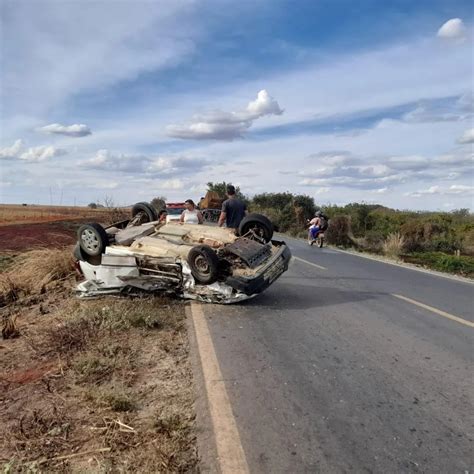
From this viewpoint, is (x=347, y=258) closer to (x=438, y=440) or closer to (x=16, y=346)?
(x=16, y=346)

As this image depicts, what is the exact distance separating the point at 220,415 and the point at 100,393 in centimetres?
105

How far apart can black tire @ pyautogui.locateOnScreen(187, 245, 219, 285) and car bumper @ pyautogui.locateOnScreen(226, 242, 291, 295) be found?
10.4 inches

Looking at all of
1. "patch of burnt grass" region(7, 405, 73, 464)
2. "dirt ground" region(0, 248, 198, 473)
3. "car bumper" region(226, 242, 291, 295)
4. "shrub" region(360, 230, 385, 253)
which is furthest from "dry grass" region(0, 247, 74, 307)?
"shrub" region(360, 230, 385, 253)

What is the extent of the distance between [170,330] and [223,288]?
58.5 inches

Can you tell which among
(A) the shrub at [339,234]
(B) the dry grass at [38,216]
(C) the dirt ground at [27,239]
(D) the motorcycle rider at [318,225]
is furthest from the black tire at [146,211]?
(A) the shrub at [339,234]

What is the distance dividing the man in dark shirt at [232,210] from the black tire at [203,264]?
2925mm

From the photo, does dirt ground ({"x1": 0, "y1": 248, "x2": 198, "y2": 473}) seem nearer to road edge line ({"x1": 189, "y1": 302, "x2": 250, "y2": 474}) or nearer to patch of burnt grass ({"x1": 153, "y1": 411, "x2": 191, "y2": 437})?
patch of burnt grass ({"x1": 153, "y1": 411, "x2": 191, "y2": 437})

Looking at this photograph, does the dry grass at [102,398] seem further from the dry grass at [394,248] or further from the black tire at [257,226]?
the dry grass at [394,248]

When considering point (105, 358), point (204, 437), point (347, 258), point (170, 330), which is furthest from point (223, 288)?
point (347, 258)

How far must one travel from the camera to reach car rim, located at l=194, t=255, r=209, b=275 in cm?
748

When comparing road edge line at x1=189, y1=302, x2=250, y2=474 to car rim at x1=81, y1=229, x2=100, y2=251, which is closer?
road edge line at x1=189, y1=302, x2=250, y2=474

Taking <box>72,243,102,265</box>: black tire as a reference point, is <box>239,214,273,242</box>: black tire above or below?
above

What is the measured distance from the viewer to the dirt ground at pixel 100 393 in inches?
128

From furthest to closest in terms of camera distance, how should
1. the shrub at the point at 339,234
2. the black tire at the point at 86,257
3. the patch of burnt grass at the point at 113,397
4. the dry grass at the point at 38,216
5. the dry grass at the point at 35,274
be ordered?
the dry grass at the point at 38,216 → the shrub at the point at 339,234 → the dry grass at the point at 35,274 → the black tire at the point at 86,257 → the patch of burnt grass at the point at 113,397
